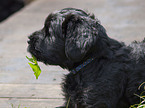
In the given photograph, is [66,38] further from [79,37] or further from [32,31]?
[32,31]

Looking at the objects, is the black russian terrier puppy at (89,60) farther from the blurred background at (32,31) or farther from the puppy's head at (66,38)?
the blurred background at (32,31)

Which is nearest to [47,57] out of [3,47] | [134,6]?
[3,47]

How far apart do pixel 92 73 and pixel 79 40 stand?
46 centimetres

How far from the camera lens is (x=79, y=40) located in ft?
9.98

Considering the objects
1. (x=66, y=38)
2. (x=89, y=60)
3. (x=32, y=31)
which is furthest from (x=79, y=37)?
(x=32, y=31)

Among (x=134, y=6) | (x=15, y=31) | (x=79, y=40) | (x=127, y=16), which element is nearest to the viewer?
(x=79, y=40)

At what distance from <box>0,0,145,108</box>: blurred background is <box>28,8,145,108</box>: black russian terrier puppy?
2.26ft

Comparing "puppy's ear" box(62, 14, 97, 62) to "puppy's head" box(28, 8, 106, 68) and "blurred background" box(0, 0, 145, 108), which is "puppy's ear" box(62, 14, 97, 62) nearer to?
"puppy's head" box(28, 8, 106, 68)

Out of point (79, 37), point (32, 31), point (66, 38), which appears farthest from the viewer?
point (32, 31)

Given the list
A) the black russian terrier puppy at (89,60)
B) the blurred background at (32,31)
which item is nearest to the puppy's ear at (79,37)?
the black russian terrier puppy at (89,60)

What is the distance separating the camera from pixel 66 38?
3.21 meters

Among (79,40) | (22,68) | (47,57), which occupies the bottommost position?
(22,68)

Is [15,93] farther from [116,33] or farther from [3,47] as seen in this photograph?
[116,33]

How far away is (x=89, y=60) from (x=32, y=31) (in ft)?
15.6
